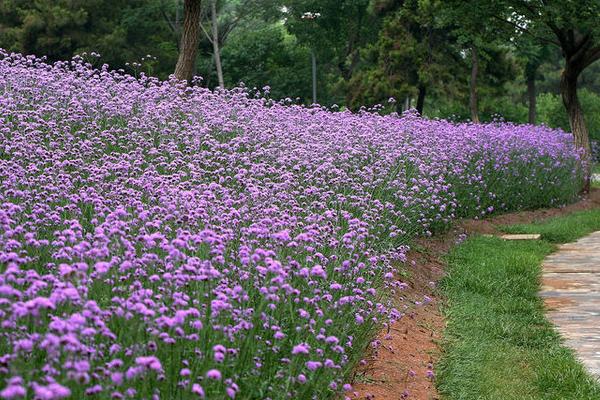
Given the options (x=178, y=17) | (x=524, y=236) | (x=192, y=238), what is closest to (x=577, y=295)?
(x=524, y=236)

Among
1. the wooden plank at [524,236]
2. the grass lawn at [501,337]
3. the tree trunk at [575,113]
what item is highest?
the tree trunk at [575,113]

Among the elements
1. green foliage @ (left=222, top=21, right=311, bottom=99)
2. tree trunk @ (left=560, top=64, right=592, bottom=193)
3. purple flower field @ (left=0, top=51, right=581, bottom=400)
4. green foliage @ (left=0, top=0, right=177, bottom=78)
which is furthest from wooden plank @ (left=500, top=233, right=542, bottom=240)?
green foliage @ (left=222, top=21, right=311, bottom=99)

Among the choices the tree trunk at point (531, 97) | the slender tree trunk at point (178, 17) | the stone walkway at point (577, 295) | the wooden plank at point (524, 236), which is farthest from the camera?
the tree trunk at point (531, 97)

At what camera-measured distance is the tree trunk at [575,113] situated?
16.9 m

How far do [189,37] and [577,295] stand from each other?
7822 millimetres

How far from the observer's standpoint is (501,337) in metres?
6.01

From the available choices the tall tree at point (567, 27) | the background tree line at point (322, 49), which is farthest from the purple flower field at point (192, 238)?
the background tree line at point (322, 49)

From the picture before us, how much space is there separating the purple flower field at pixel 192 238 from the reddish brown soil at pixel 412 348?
0.21m

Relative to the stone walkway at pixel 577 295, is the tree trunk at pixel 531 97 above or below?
above

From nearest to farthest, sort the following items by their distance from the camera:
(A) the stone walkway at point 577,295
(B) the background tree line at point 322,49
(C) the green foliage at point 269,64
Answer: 1. (A) the stone walkway at point 577,295
2. (B) the background tree line at point 322,49
3. (C) the green foliage at point 269,64

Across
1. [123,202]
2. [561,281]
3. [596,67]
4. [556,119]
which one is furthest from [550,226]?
[596,67]

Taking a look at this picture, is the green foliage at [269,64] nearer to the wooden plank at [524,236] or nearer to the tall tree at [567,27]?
the tall tree at [567,27]

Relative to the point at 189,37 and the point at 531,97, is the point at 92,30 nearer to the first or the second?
the point at 531,97

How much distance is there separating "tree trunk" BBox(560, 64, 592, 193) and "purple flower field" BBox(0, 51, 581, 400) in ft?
18.5
